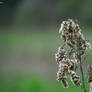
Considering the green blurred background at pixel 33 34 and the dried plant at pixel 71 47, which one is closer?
the dried plant at pixel 71 47

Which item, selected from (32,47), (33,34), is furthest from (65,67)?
(33,34)

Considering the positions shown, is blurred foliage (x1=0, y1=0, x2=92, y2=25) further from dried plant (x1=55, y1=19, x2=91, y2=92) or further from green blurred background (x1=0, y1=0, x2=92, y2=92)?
dried plant (x1=55, y1=19, x2=91, y2=92)

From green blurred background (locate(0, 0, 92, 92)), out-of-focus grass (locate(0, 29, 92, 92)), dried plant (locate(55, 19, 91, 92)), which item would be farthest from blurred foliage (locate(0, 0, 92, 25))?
dried plant (locate(55, 19, 91, 92))

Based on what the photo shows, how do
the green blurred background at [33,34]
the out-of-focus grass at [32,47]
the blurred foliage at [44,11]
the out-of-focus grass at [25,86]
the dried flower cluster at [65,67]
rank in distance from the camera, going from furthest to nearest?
the blurred foliage at [44,11], the green blurred background at [33,34], the out-of-focus grass at [32,47], the out-of-focus grass at [25,86], the dried flower cluster at [65,67]

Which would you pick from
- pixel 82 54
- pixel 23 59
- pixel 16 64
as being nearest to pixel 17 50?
pixel 23 59

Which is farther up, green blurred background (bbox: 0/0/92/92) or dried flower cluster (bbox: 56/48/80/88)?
green blurred background (bbox: 0/0/92/92)

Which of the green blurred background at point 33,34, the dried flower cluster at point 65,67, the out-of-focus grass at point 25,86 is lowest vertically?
the dried flower cluster at point 65,67

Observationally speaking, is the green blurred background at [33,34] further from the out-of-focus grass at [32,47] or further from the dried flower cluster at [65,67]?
the dried flower cluster at [65,67]

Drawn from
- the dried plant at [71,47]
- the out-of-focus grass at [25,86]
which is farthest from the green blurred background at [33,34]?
the dried plant at [71,47]
